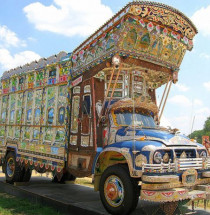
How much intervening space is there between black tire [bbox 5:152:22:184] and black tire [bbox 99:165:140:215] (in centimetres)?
461

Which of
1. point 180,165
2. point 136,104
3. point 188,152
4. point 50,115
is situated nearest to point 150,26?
point 136,104

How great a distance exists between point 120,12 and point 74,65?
2.25 m

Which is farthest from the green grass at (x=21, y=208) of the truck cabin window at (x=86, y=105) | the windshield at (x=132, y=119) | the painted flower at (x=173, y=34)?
the painted flower at (x=173, y=34)

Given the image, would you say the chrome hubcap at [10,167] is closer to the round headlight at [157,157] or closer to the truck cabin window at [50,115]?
the truck cabin window at [50,115]

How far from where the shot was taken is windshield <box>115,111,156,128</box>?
6837 mm

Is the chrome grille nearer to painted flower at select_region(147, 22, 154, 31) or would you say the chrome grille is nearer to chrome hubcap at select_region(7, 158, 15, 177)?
painted flower at select_region(147, 22, 154, 31)

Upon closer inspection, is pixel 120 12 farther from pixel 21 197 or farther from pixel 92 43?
pixel 21 197

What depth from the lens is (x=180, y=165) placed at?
5.53 m

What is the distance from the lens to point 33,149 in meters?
9.07

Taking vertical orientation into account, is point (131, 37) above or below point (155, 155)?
above

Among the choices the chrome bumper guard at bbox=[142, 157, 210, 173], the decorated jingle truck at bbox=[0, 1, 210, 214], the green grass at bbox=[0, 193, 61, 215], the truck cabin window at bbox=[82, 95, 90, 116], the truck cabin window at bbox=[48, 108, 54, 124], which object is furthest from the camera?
the truck cabin window at bbox=[48, 108, 54, 124]

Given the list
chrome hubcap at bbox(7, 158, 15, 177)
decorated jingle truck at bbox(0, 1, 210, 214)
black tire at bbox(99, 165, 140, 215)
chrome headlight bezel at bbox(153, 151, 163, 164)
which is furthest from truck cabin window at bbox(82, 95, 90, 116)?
chrome hubcap at bbox(7, 158, 15, 177)

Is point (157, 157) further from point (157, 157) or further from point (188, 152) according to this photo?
point (188, 152)

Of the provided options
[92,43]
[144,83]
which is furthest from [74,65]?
[144,83]
